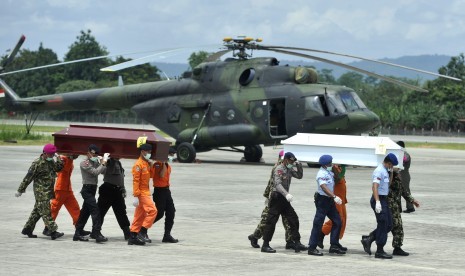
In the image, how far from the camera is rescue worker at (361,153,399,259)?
1487 centimetres

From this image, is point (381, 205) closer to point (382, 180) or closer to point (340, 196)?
point (382, 180)

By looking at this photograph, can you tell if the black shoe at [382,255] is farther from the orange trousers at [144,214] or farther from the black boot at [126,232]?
the black boot at [126,232]

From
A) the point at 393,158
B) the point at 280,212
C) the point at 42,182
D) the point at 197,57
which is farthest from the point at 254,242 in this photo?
the point at 197,57

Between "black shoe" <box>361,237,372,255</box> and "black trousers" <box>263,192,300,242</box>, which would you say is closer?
"black shoe" <box>361,237,372,255</box>

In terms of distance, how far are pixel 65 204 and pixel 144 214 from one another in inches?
71.5

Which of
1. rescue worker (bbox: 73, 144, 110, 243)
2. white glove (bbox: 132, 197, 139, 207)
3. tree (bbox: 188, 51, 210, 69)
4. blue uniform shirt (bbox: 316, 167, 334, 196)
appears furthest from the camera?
tree (bbox: 188, 51, 210, 69)

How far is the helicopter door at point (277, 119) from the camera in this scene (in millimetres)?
34625

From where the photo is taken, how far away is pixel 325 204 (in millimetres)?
15148

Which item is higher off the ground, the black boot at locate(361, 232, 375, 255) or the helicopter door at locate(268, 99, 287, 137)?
the helicopter door at locate(268, 99, 287, 137)

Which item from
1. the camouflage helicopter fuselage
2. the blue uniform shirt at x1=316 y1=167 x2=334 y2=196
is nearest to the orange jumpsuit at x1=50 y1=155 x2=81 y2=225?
the blue uniform shirt at x1=316 y1=167 x2=334 y2=196

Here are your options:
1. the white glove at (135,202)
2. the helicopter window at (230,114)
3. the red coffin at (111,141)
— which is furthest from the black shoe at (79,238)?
the helicopter window at (230,114)

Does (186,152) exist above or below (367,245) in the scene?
above

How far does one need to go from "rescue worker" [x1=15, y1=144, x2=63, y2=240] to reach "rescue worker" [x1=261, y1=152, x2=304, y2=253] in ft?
12.0

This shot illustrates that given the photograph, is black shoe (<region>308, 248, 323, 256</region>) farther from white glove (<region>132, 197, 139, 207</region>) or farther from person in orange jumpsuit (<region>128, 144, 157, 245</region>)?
white glove (<region>132, 197, 139, 207</region>)
